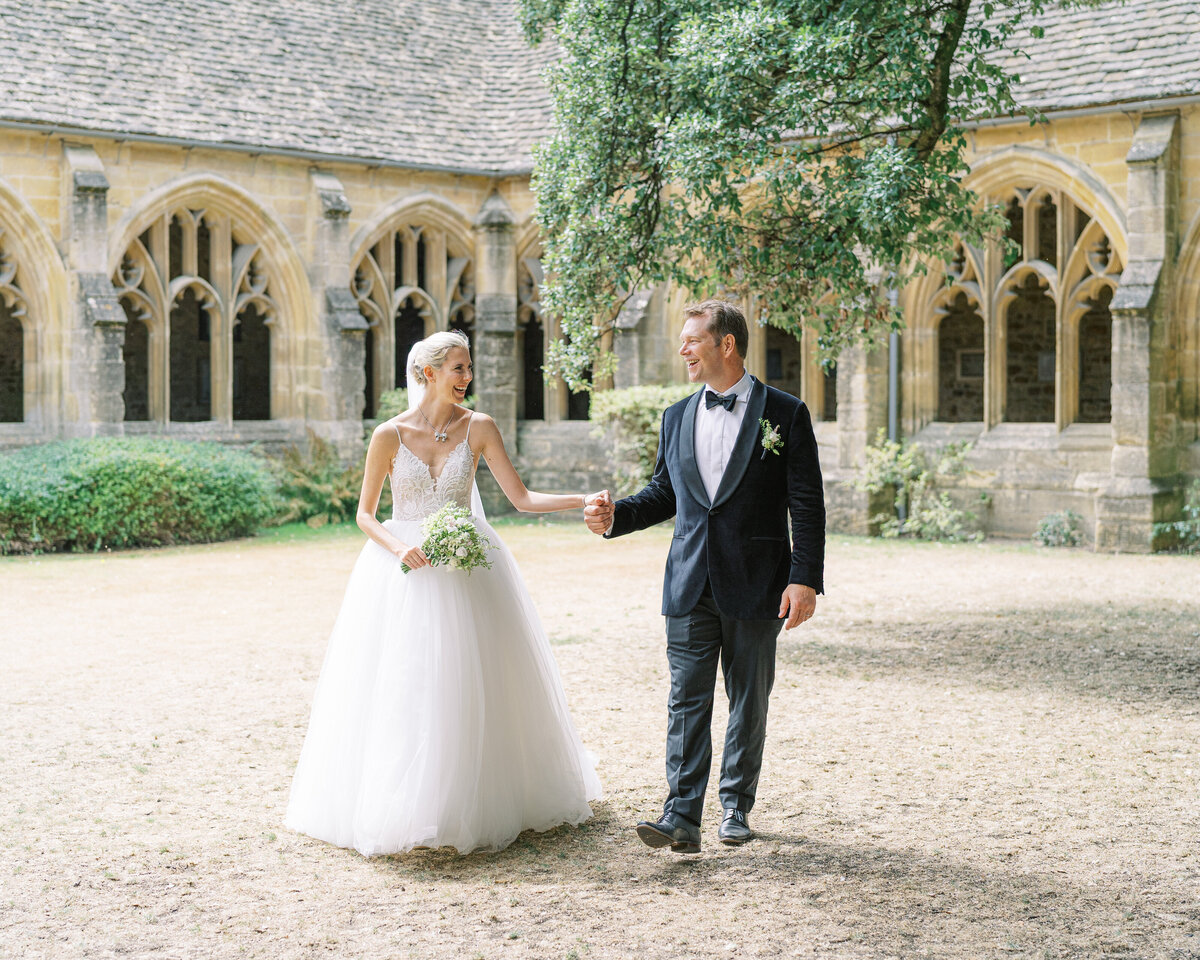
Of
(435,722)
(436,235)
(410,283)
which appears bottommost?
(435,722)

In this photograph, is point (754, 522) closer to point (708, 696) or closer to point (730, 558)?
point (730, 558)

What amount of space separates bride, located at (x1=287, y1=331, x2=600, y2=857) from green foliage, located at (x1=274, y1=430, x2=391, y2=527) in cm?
1125

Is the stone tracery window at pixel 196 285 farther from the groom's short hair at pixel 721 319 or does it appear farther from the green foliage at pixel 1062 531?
the groom's short hair at pixel 721 319

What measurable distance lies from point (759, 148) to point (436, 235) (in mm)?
10230

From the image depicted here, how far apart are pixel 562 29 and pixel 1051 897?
6.96m

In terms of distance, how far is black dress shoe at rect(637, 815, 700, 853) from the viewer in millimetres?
4352

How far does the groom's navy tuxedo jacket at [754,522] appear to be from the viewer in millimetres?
4445

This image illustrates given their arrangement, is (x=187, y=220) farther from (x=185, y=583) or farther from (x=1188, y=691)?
(x=1188, y=691)

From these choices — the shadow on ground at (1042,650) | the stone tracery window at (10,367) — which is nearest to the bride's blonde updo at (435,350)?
the shadow on ground at (1042,650)

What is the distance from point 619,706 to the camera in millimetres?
6742

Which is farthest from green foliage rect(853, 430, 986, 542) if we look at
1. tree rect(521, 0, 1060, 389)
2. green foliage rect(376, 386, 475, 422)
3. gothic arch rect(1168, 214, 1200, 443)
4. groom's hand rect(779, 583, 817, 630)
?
groom's hand rect(779, 583, 817, 630)

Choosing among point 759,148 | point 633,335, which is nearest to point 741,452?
point 759,148

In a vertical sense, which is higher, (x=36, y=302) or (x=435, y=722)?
(x=36, y=302)

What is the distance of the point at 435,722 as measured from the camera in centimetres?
450
